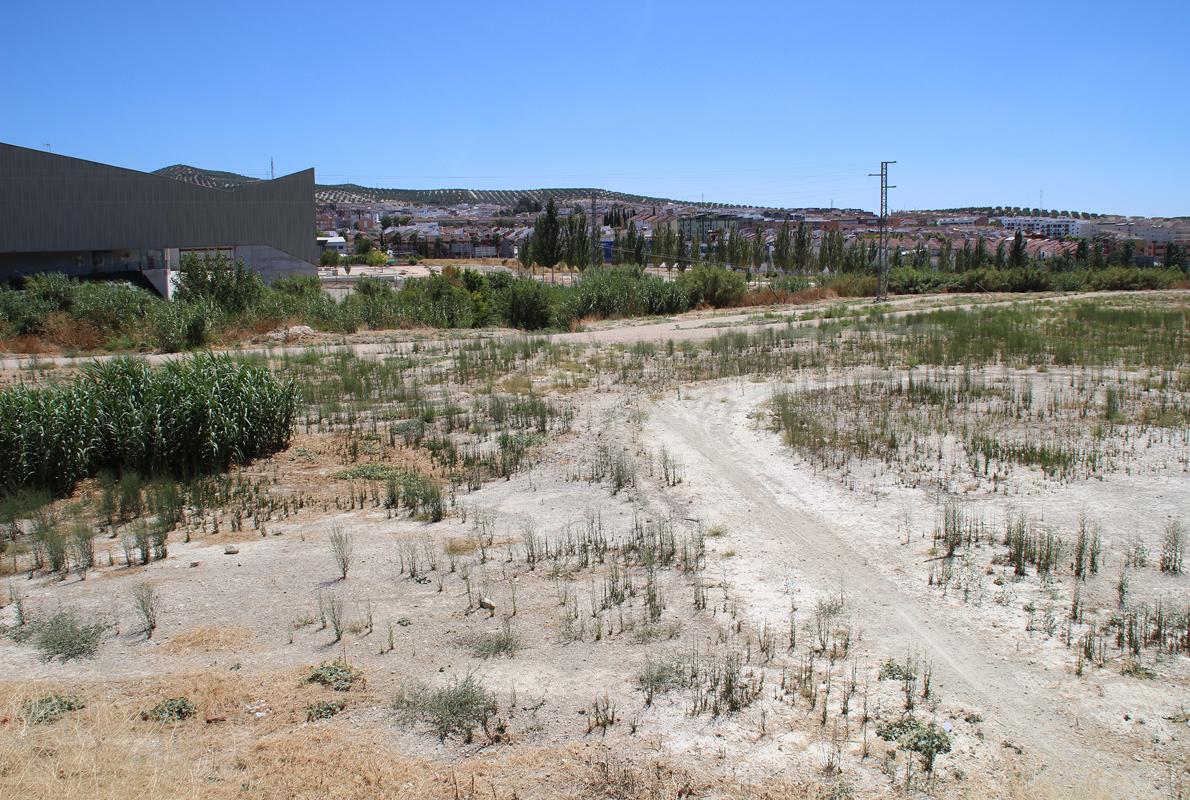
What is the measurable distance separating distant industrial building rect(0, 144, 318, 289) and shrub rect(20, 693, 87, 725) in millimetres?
52205

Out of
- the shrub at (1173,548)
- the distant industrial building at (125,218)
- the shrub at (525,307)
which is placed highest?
the distant industrial building at (125,218)

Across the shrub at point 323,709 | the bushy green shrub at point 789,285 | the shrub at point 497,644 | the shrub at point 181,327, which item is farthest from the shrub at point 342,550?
the bushy green shrub at point 789,285

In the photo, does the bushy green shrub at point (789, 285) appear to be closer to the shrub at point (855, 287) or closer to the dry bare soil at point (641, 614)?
the shrub at point (855, 287)

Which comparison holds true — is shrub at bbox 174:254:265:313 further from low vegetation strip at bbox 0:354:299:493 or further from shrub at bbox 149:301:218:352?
low vegetation strip at bbox 0:354:299:493

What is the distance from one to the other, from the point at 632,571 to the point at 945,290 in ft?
179

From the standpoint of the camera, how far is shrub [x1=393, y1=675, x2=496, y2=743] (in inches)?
248

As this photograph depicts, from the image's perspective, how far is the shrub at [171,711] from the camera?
6.42 m

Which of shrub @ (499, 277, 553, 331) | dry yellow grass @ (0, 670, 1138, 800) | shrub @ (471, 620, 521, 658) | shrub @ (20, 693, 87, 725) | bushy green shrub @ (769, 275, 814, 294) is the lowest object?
dry yellow grass @ (0, 670, 1138, 800)

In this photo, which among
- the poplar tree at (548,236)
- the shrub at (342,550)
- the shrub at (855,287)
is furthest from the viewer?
the poplar tree at (548,236)

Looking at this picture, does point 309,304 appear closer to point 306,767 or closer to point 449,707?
point 449,707

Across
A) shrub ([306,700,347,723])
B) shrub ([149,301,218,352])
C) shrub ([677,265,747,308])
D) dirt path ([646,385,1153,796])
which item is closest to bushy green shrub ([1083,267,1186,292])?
shrub ([677,265,747,308])

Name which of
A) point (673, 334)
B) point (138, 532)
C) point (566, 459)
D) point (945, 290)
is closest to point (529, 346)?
point (673, 334)

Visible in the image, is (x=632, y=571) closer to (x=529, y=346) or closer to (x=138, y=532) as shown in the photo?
(x=138, y=532)

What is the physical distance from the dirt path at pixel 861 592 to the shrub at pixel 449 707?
9.25 feet
